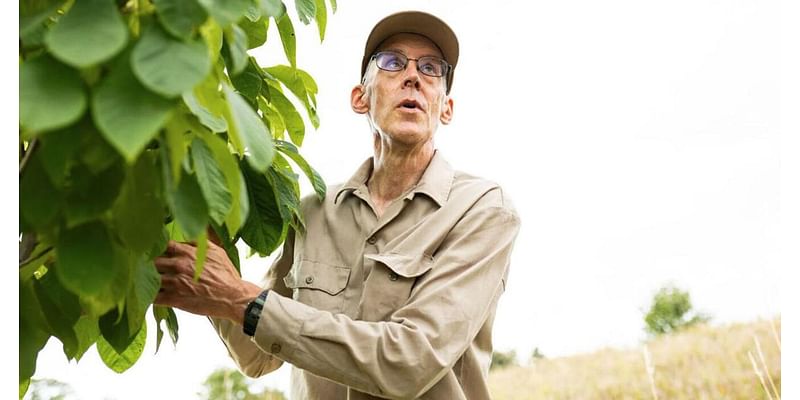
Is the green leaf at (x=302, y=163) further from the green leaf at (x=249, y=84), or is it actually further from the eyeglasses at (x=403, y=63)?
the eyeglasses at (x=403, y=63)

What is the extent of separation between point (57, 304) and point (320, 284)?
87 cm

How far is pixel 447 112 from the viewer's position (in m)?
2.36

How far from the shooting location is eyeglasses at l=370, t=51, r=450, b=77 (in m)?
2.19

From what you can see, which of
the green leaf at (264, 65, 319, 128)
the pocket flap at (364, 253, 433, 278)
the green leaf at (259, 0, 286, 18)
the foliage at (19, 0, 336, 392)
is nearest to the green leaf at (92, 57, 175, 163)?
the foliage at (19, 0, 336, 392)

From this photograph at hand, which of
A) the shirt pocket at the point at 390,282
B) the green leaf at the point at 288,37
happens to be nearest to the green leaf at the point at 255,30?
the green leaf at the point at 288,37

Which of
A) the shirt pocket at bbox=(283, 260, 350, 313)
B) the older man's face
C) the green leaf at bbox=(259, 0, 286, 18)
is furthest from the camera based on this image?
the older man's face

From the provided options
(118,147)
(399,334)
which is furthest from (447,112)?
(118,147)

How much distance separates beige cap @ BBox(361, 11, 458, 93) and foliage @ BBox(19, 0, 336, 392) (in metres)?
1.08

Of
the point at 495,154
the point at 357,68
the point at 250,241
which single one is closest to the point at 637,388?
the point at 357,68

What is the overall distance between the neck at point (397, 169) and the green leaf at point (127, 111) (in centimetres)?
137

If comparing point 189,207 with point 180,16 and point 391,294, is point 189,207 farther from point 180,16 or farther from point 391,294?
point 391,294

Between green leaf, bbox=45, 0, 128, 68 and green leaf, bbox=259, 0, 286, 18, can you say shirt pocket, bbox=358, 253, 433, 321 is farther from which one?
green leaf, bbox=45, 0, 128, 68

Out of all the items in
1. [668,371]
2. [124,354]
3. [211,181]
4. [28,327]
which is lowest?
[668,371]

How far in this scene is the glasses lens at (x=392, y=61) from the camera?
7.20 ft
